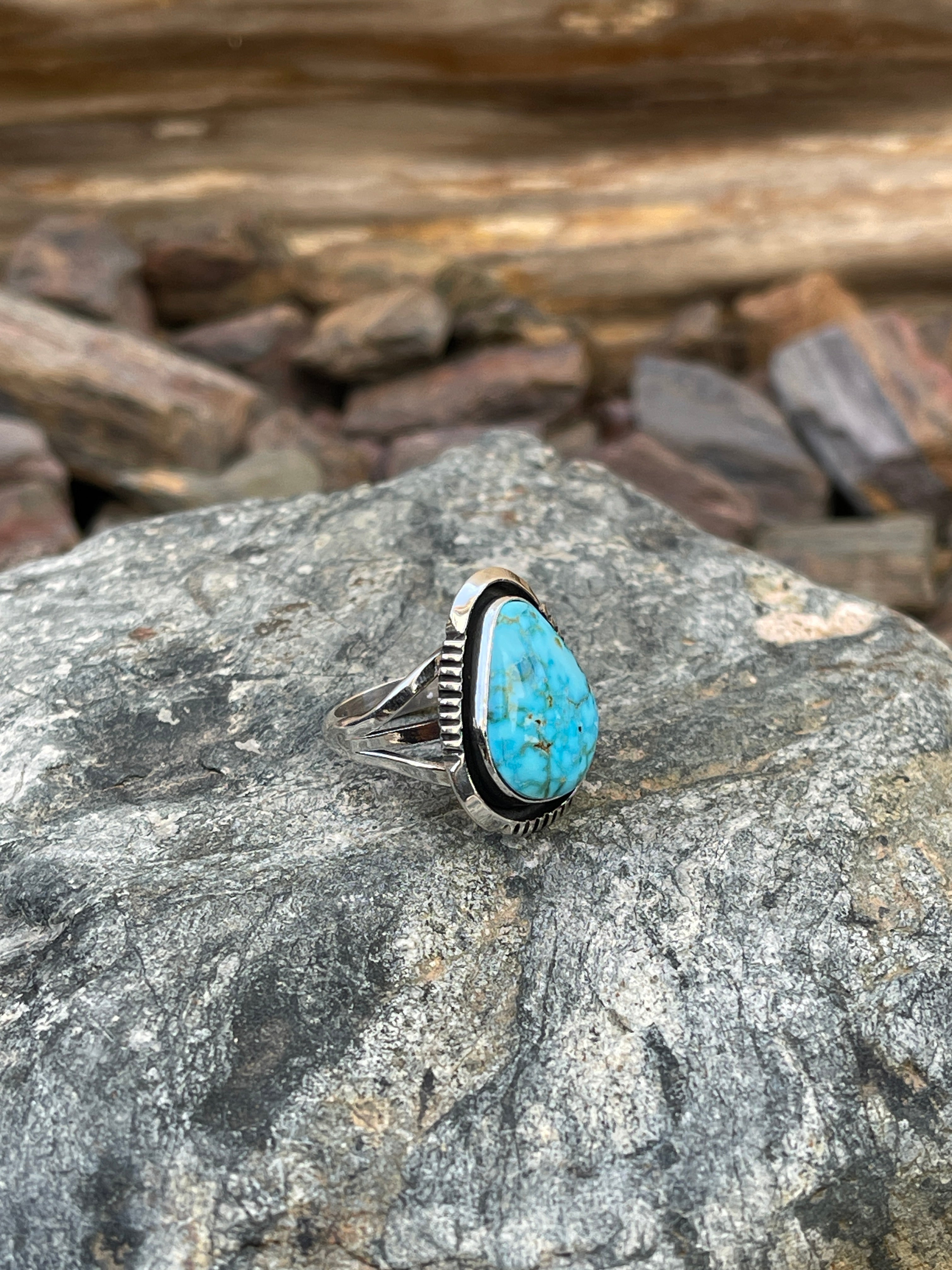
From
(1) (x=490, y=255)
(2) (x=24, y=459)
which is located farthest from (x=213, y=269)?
(2) (x=24, y=459)

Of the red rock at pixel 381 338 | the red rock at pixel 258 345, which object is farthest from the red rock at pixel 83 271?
the red rock at pixel 381 338

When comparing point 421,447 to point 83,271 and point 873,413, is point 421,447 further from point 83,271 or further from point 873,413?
point 873,413

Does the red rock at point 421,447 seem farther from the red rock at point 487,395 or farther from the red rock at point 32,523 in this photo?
the red rock at point 32,523

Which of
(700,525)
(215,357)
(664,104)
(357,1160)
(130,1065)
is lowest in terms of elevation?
(700,525)

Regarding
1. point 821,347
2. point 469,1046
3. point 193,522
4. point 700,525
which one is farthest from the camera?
point 821,347

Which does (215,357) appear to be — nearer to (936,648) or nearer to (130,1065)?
(936,648)

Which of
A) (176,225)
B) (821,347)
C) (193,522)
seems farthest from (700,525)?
(176,225)
